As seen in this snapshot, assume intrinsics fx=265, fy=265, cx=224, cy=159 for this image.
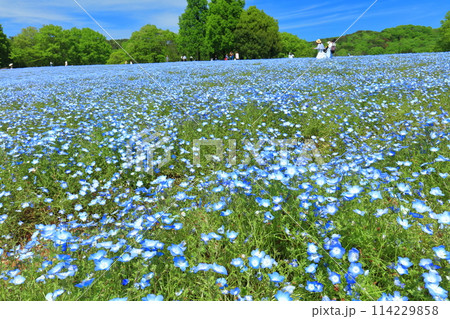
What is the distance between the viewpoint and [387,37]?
303 ft

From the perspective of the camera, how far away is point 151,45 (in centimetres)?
6600

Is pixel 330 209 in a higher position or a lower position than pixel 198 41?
lower

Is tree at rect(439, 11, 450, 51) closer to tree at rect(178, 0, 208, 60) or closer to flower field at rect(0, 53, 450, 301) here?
tree at rect(178, 0, 208, 60)

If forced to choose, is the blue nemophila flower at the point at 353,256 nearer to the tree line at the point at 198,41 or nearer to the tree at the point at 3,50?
the tree line at the point at 198,41

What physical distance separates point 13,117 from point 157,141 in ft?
14.1

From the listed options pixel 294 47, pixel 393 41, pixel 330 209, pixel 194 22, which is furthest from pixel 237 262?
pixel 393 41

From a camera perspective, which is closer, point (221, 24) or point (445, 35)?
point (221, 24)

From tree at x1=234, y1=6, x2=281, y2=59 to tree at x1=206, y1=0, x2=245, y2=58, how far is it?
1.54 metres

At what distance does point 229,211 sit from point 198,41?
30001 mm

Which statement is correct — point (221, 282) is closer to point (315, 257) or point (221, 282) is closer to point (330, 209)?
point (315, 257)

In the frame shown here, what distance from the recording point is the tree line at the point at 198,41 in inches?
1085

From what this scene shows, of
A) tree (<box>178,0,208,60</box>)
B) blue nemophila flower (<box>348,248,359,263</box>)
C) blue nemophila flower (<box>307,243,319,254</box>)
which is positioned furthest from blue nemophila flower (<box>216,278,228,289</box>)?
tree (<box>178,0,208,60</box>)
